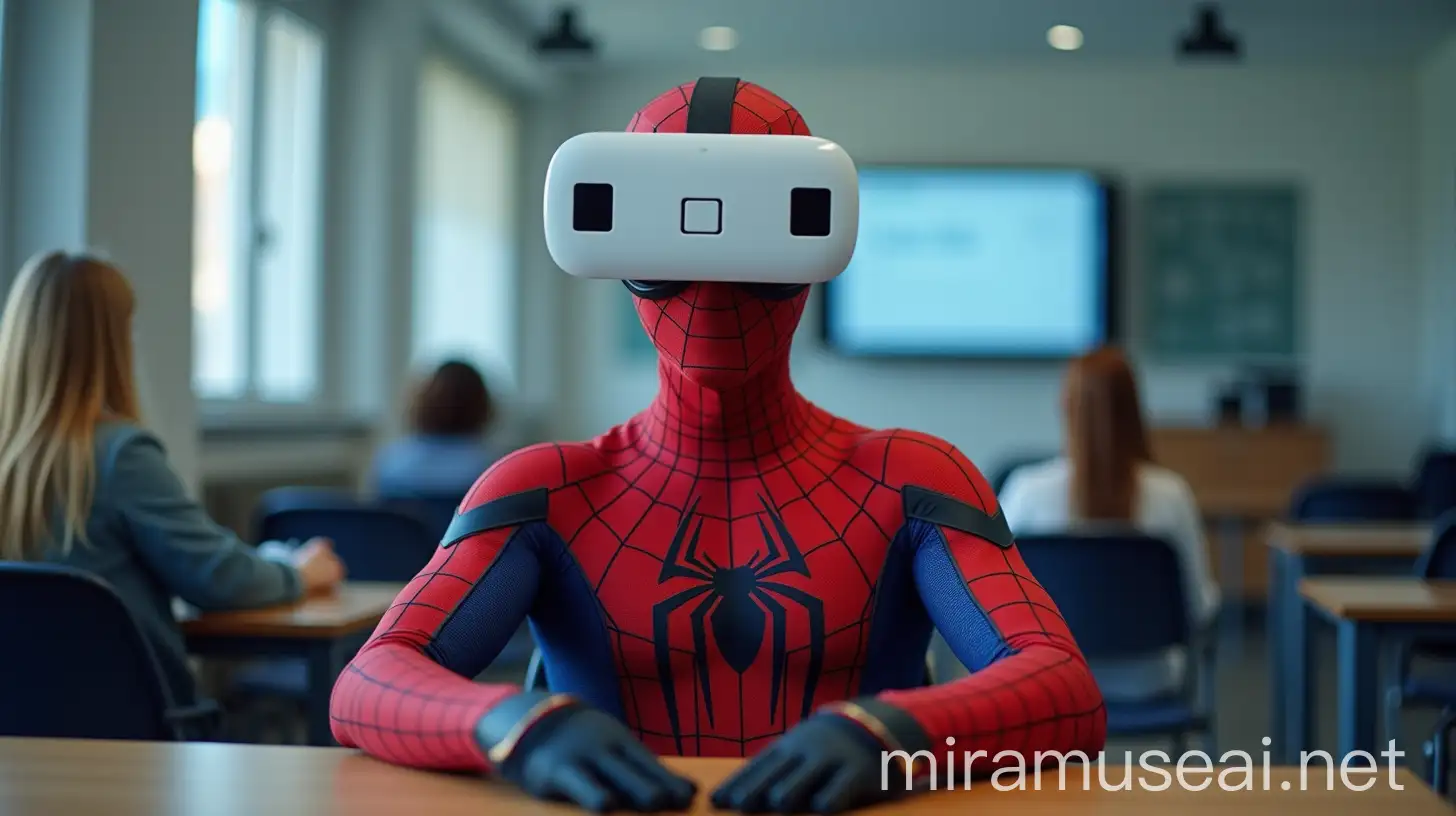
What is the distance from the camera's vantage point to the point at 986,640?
1.02 m

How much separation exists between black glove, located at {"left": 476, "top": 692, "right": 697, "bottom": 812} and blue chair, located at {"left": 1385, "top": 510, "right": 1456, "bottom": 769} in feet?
7.02

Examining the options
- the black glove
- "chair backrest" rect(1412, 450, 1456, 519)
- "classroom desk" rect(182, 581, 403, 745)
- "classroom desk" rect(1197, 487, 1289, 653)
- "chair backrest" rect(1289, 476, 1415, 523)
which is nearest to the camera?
the black glove

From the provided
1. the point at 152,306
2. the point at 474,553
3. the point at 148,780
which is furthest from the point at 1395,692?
the point at 152,306

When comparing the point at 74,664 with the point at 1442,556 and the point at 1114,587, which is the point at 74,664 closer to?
the point at 1114,587

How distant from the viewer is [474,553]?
1053mm

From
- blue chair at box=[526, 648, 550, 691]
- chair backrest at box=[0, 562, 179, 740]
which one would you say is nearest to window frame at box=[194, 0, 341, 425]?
chair backrest at box=[0, 562, 179, 740]

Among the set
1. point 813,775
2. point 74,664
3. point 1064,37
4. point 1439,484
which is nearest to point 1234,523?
point 1439,484

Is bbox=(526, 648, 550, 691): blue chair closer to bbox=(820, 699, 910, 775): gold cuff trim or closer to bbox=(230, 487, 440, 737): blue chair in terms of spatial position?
bbox=(820, 699, 910, 775): gold cuff trim

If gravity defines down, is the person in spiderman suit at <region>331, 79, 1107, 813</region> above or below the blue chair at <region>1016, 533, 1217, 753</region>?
above

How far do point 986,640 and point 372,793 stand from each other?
0.44 meters

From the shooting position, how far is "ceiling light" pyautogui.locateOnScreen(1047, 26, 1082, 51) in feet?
21.0

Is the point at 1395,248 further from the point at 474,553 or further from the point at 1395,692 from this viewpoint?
the point at 474,553

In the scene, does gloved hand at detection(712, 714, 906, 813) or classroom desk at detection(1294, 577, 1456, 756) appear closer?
gloved hand at detection(712, 714, 906, 813)

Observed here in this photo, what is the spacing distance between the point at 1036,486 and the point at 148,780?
236cm
